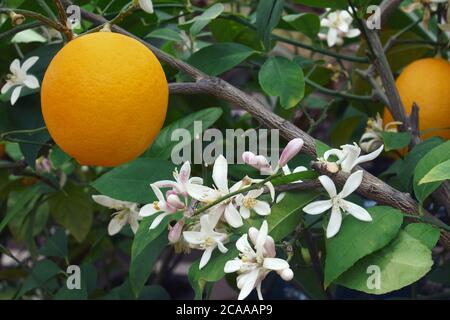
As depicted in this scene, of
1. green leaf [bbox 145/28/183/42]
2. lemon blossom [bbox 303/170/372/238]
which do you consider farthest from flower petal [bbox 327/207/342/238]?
green leaf [bbox 145/28/183/42]

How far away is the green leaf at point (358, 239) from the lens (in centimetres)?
52

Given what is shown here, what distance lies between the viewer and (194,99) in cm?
88

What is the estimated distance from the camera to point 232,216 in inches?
21.8

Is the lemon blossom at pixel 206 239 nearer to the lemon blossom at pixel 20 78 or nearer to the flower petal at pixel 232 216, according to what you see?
the flower petal at pixel 232 216

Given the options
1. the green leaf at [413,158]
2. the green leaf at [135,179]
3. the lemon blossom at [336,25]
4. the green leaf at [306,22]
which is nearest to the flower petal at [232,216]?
the green leaf at [135,179]

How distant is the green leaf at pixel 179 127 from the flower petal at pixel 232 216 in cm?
18

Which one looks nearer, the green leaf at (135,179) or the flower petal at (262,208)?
the flower petal at (262,208)

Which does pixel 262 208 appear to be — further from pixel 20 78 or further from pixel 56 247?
pixel 56 247

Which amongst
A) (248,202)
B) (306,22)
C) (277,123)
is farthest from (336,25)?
(248,202)

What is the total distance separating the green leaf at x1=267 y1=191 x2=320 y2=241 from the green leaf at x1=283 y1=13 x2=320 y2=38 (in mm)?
299

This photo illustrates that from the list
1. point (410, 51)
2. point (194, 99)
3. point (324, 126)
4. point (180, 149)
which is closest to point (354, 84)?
A: point (410, 51)

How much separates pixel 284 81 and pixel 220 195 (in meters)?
0.21

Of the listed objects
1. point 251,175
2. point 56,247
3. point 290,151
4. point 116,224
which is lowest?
point 56,247

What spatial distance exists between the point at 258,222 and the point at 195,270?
0.07 metres
